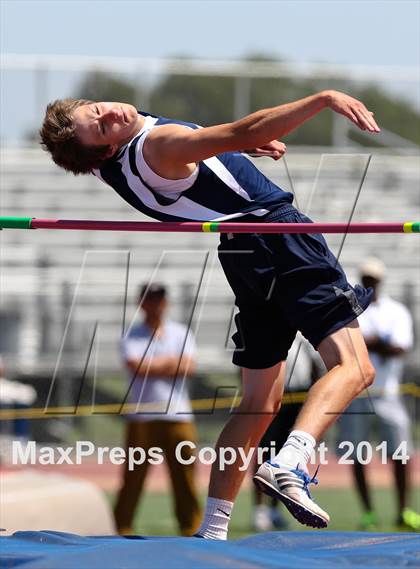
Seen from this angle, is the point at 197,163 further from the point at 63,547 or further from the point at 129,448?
the point at 129,448

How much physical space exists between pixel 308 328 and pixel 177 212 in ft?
1.95

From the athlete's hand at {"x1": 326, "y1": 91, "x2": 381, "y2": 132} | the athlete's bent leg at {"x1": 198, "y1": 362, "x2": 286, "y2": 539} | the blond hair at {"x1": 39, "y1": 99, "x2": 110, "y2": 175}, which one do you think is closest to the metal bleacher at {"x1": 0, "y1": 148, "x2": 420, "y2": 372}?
the athlete's bent leg at {"x1": 198, "y1": 362, "x2": 286, "y2": 539}

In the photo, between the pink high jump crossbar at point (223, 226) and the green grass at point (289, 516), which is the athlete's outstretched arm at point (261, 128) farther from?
the green grass at point (289, 516)

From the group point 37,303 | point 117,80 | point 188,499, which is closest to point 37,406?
point 37,303

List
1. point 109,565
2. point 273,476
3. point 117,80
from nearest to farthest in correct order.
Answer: point 109,565
point 273,476
point 117,80

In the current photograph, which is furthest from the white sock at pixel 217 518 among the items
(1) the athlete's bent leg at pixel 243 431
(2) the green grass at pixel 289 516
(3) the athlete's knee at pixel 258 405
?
(2) the green grass at pixel 289 516

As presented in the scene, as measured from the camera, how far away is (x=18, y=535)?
13.5ft

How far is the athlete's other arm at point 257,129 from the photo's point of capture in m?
3.58

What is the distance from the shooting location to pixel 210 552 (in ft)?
11.4

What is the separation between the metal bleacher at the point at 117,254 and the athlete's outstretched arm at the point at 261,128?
5.31 metres

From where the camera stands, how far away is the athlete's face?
3857 millimetres

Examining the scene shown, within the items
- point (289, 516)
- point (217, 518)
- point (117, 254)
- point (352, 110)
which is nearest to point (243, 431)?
point (217, 518)

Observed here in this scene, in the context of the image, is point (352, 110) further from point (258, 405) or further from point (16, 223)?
point (16, 223)

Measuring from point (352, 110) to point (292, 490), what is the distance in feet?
3.72
